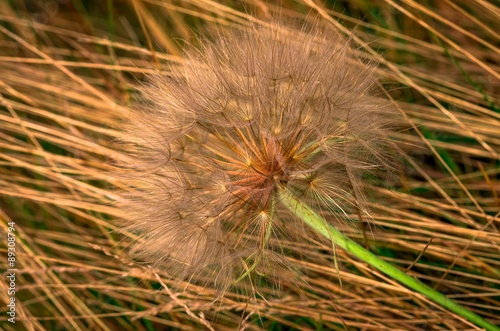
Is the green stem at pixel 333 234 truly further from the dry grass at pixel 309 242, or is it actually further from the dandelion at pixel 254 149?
the dry grass at pixel 309 242

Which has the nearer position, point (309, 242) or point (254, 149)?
point (254, 149)

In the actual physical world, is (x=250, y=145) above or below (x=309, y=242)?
above

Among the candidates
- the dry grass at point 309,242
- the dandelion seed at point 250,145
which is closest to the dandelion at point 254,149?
the dandelion seed at point 250,145

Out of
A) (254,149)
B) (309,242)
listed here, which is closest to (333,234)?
(254,149)

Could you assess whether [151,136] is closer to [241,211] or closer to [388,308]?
[241,211]

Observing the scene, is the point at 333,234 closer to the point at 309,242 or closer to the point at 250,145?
the point at 250,145

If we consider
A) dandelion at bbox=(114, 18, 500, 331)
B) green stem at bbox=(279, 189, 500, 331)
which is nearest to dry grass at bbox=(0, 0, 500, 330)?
dandelion at bbox=(114, 18, 500, 331)

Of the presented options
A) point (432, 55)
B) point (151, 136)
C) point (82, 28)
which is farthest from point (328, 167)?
point (82, 28)
